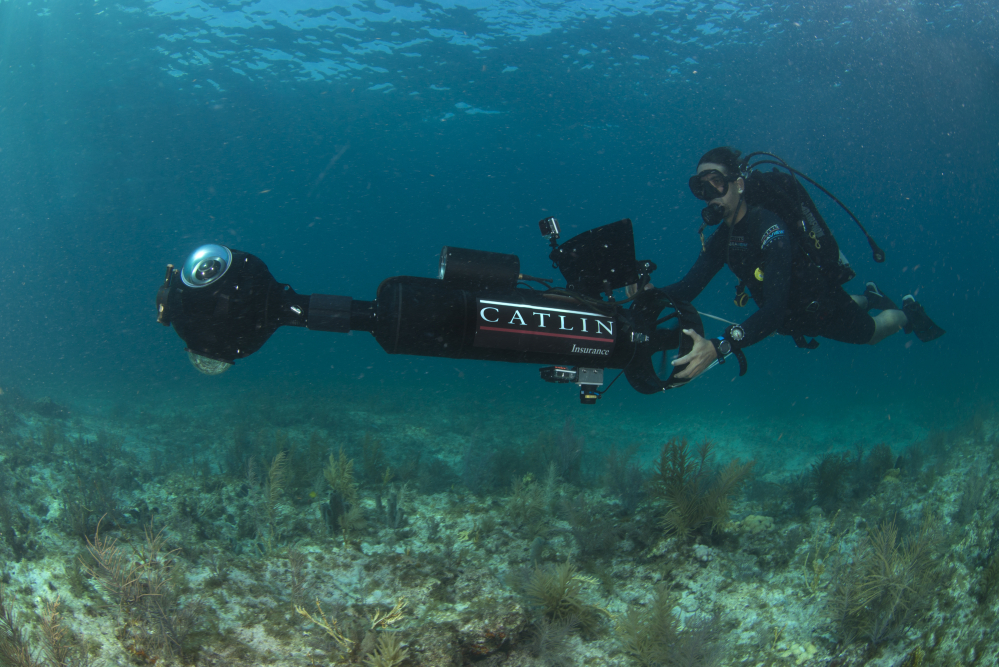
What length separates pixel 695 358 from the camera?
2.61 m

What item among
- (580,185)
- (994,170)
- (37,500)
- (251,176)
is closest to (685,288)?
(37,500)

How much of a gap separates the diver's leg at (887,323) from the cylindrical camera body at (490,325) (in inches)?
190

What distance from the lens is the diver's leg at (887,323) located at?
17.7 ft

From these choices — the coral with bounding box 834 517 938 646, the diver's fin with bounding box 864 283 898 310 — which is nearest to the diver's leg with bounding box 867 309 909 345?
the diver's fin with bounding box 864 283 898 310

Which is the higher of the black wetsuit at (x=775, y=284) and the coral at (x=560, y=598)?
the black wetsuit at (x=775, y=284)

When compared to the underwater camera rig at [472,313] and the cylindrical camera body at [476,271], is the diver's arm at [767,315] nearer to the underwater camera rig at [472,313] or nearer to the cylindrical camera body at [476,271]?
the underwater camera rig at [472,313]

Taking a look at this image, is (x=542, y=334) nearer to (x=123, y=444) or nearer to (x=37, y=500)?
(x=37, y=500)

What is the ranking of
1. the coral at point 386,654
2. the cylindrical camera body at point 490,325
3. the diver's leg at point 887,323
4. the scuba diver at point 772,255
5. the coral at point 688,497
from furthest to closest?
the diver's leg at point 887,323
the coral at point 688,497
the scuba diver at point 772,255
the coral at point 386,654
the cylindrical camera body at point 490,325

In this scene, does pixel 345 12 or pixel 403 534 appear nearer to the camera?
pixel 403 534

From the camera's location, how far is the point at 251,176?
54281 millimetres

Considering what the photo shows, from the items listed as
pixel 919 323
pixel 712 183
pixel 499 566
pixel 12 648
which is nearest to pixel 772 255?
pixel 712 183

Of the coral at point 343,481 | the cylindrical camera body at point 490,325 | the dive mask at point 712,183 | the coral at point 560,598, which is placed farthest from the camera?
the coral at point 343,481

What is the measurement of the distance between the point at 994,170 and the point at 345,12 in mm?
76709

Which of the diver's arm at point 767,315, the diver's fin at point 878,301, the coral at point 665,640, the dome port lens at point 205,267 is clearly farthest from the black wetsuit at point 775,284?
the dome port lens at point 205,267
